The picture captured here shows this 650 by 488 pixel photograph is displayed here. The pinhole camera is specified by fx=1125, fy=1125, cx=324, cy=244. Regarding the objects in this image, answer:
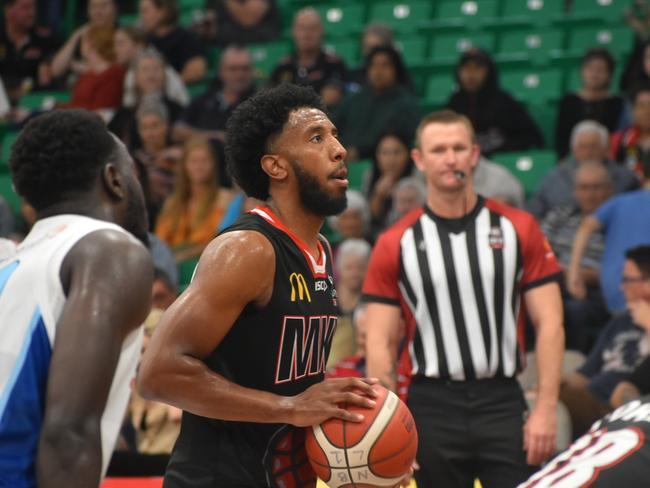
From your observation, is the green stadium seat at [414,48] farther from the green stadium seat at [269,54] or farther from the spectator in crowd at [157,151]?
the spectator in crowd at [157,151]

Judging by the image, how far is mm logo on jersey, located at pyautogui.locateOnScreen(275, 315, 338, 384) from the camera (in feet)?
9.87

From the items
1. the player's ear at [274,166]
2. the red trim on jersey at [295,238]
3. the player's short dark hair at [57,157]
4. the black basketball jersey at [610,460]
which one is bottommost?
the black basketball jersey at [610,460]

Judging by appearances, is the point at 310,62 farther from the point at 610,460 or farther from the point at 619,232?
the point at 610,460

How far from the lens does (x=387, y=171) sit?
8.80 m

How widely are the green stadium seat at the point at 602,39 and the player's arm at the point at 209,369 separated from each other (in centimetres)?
809

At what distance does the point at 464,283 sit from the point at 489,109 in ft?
15.4

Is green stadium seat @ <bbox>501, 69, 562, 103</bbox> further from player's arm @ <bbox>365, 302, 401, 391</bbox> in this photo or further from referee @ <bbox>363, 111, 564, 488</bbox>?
player's arm @ <bbox>365, 302, 401, 391</bbox>

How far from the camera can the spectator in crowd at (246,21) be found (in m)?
11.6

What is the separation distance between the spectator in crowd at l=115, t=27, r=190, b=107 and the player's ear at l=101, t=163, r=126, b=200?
7712 millimetres

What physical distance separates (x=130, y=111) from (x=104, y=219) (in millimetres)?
7507

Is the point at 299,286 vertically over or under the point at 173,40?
under

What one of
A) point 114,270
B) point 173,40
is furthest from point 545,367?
point 173,40

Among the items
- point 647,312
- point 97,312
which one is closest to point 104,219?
point 97,312

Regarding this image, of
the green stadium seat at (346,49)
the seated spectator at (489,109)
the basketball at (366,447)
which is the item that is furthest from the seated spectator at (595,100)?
the basketball at (366,447)
